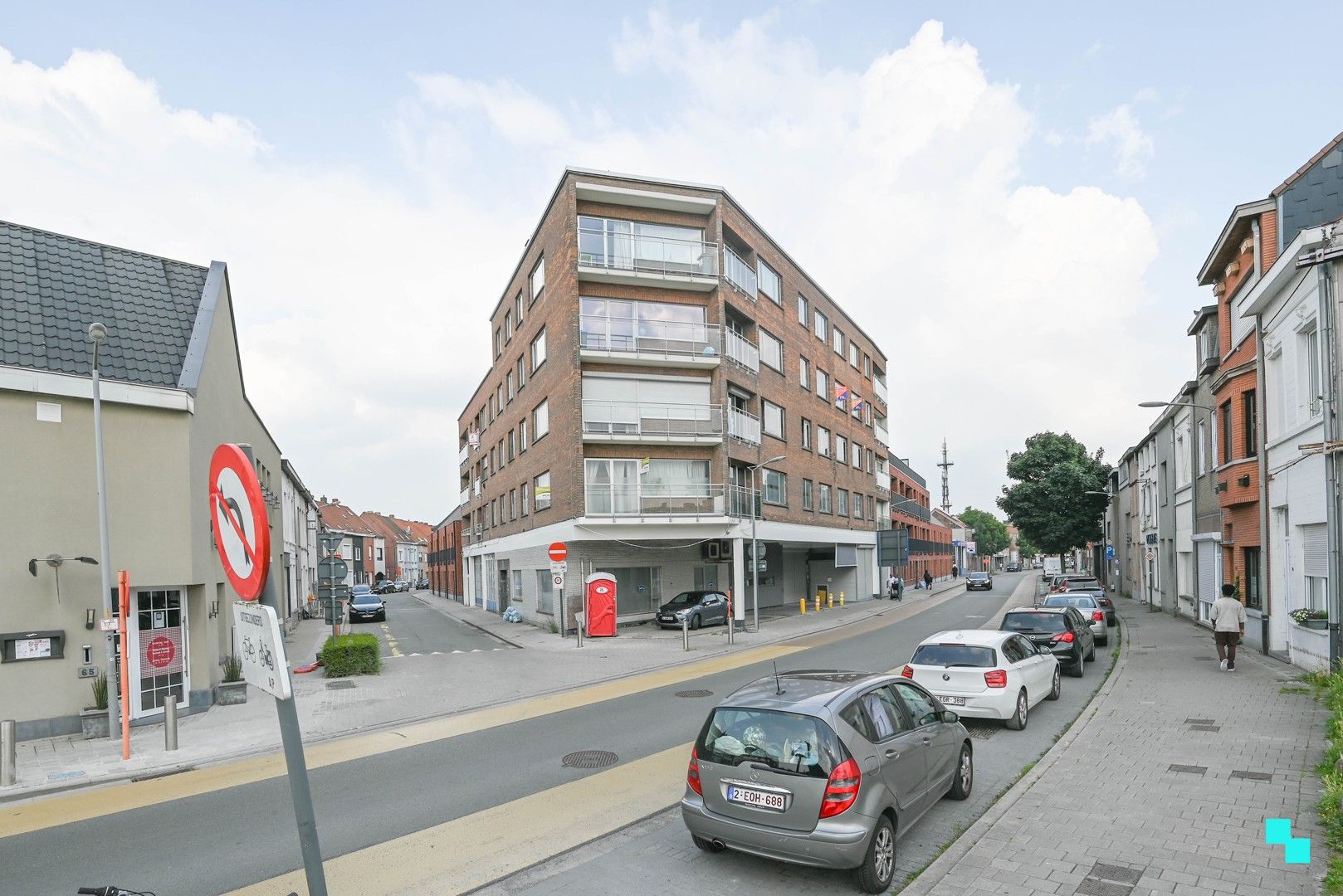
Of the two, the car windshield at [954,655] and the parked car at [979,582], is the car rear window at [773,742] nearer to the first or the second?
the car windshield at [954,655]

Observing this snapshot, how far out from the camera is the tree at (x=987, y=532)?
443 feet

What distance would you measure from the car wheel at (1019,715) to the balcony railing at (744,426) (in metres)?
17.7

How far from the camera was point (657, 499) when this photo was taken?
2677 cm

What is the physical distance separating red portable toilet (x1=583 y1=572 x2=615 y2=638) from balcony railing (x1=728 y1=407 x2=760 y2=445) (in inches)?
286

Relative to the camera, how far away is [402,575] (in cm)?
10400

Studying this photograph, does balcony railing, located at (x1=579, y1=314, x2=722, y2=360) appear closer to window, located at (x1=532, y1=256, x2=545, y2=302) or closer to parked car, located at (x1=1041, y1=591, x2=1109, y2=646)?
window, located at (x1=532, y1=256, x2=545, y2=302)

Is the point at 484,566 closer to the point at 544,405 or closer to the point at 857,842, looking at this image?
the point at 544,405

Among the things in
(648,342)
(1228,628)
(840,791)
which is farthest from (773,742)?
(648,342)

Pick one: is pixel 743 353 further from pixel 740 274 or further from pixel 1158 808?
pixel 1158 808

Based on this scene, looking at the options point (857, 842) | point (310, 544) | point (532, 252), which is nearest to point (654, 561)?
point (532, 252)

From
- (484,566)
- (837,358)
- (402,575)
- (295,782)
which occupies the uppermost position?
(837,358)

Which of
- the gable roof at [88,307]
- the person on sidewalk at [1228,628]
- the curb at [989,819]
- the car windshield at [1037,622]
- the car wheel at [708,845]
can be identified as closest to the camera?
the curb at [989,819]

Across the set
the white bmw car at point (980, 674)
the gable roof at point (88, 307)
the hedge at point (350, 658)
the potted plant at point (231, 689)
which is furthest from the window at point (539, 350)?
the white bmw car at point (980, 674)

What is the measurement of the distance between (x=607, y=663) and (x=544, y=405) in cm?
1351
